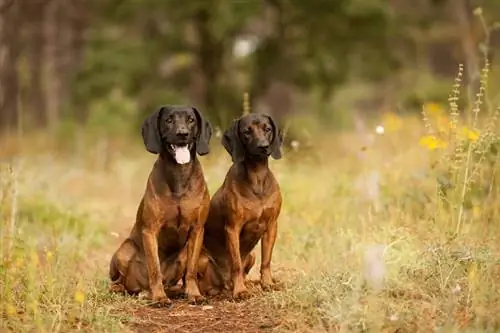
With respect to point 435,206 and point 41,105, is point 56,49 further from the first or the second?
point 435,206

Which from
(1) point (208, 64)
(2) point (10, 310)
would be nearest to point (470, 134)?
(2) point (10, 310)

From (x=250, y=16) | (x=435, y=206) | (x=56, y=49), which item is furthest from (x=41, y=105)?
(x=435, y=206)

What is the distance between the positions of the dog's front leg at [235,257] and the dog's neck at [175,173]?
1.45 feet

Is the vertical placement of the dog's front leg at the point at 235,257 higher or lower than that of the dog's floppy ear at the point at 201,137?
lower

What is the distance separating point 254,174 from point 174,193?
56 centimetres

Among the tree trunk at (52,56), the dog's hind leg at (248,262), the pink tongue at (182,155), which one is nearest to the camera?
the pink tongue at (182,155)

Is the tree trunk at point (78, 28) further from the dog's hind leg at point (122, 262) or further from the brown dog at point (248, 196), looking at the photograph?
the brown dog at point (248, 196)

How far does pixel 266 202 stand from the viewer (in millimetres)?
6090

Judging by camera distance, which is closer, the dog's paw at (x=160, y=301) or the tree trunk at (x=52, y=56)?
the dog's paw at (x=160, y=301)

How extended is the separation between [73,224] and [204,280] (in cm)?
300

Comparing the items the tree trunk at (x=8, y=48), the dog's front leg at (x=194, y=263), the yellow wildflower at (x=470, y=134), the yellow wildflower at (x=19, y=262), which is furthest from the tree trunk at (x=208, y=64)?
the yellow wildflower at (x=19, y=262)

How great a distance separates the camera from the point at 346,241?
7.11 m

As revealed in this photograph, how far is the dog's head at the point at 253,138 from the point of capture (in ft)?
19.4

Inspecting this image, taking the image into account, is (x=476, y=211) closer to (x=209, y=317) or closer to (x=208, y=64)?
(x=209, y=317)
